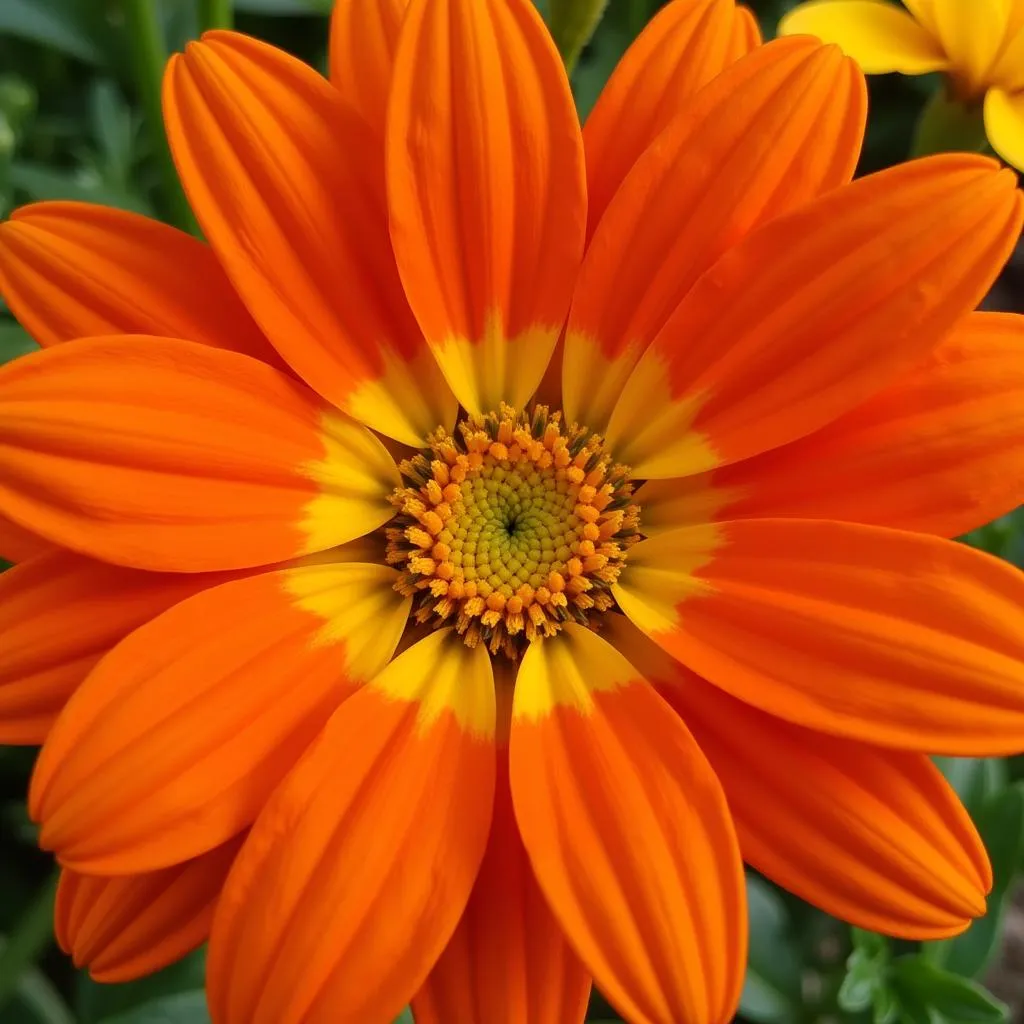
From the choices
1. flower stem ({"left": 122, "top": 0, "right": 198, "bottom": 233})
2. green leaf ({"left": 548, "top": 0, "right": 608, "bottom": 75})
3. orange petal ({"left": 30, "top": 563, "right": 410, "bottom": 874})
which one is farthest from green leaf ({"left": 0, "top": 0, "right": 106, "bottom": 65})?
orange petal ({"left": 30, "top": 563, "right": 410, "bottom": 874})

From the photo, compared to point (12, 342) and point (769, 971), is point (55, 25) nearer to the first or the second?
point (12, 342)

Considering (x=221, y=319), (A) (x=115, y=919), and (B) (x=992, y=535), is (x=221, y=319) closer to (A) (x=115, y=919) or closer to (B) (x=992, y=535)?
(A) (x=115, y=919)

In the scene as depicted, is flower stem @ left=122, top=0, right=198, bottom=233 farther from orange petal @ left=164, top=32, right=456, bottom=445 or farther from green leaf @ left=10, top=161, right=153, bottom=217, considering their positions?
orange petal @ left=164, top=32, right=456, bottom=445

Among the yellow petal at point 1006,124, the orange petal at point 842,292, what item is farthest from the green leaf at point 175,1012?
the yellow petal at point 1006,124

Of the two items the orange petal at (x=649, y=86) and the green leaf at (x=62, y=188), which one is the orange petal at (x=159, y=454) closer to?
the orange petal at (x=649, y=86)

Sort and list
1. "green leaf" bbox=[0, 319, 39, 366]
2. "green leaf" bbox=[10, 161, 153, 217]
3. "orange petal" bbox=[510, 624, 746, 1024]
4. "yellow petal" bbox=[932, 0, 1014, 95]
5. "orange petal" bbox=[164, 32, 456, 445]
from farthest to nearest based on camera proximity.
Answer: "green leaf" bbox=[10, 161, 153, 217] → "green leaf" bbox=[0, 319, 39, 366] → "yellow petal" bbox=[932, 0, 1014, 95] → "orange petal" bbox=[164, 32, 456, 445] → "orange petal" bbox=[510, 624, 746, 1024]

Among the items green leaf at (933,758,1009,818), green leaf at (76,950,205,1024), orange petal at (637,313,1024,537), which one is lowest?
green leaf at (76,950,205,1024)

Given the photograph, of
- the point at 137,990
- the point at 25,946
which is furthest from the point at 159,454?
the point at 137,990

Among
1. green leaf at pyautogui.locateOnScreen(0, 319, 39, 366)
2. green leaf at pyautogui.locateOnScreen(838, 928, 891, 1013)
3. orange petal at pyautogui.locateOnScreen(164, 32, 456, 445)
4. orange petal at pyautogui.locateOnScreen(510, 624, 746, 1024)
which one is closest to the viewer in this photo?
orange petal at pyautogui.locateOnScreen(510, 624, 746, 1024)
